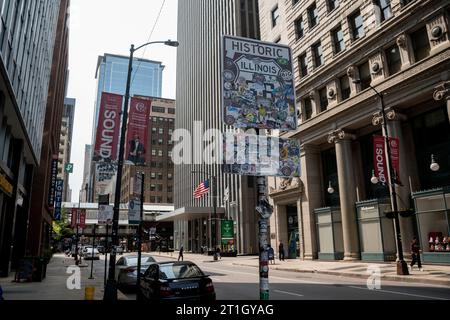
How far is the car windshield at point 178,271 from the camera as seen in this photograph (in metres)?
11.2

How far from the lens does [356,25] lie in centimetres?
3153

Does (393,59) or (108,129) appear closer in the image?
(108,129)

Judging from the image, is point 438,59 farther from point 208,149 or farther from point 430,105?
point 208,149

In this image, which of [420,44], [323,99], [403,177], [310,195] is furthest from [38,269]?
[420,44]

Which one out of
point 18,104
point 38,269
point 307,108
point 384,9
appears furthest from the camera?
point 307,108

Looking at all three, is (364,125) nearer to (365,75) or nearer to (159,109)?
(365,75)

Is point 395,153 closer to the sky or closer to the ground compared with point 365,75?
closer to the ground

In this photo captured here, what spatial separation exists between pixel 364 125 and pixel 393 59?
562 cm

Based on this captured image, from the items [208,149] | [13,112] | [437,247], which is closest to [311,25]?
[437,247]

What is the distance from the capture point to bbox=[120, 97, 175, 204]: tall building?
131875mm

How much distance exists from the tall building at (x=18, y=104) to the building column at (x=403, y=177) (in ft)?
76.0

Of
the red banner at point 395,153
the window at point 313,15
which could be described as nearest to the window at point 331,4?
the window at point 313,15

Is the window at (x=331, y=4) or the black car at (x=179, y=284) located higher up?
the window at (x=331, y=4)

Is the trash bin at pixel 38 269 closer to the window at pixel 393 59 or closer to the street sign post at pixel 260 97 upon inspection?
the street sign post at pixel 260 97
